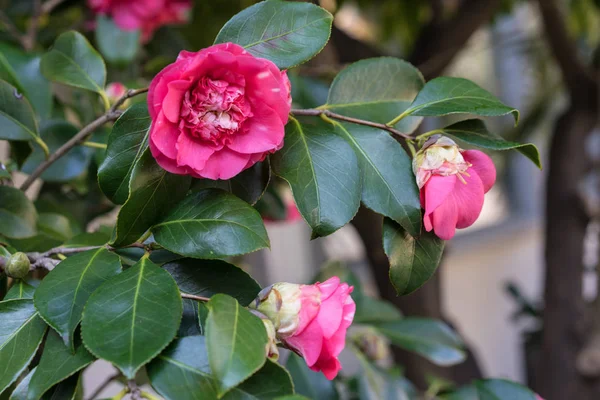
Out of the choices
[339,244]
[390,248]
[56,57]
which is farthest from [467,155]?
[339,244]

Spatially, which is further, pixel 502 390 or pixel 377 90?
pixel 502 390

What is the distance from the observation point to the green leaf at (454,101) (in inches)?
14.5

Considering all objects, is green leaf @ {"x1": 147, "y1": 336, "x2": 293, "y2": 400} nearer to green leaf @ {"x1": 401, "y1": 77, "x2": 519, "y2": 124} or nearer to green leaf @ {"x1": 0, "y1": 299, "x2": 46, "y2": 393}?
green leaf @ {"x1": 0, "y1": 299, "x2": 46, "y2": 393}

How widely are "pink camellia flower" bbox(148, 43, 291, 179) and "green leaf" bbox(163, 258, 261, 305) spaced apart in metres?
0.06

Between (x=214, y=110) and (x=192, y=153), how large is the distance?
3cm

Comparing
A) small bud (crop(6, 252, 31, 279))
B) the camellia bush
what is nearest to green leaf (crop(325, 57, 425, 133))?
the camellia bush

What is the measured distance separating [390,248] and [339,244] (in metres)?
1.68

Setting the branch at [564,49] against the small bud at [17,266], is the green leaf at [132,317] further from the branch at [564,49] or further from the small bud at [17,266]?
the branch at [564,49]

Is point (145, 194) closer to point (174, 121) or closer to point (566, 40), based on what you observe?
point (174, 121)

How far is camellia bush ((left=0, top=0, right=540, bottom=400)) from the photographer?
0.31 metres

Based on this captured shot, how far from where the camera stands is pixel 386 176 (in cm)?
38

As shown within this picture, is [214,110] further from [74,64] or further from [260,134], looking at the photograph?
[74,64]

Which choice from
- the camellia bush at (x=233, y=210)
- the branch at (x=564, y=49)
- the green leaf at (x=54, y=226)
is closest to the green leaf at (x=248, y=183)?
the camellia bush at (x=233, y=210)

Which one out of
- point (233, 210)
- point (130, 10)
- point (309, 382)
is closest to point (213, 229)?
point (233, 210)
